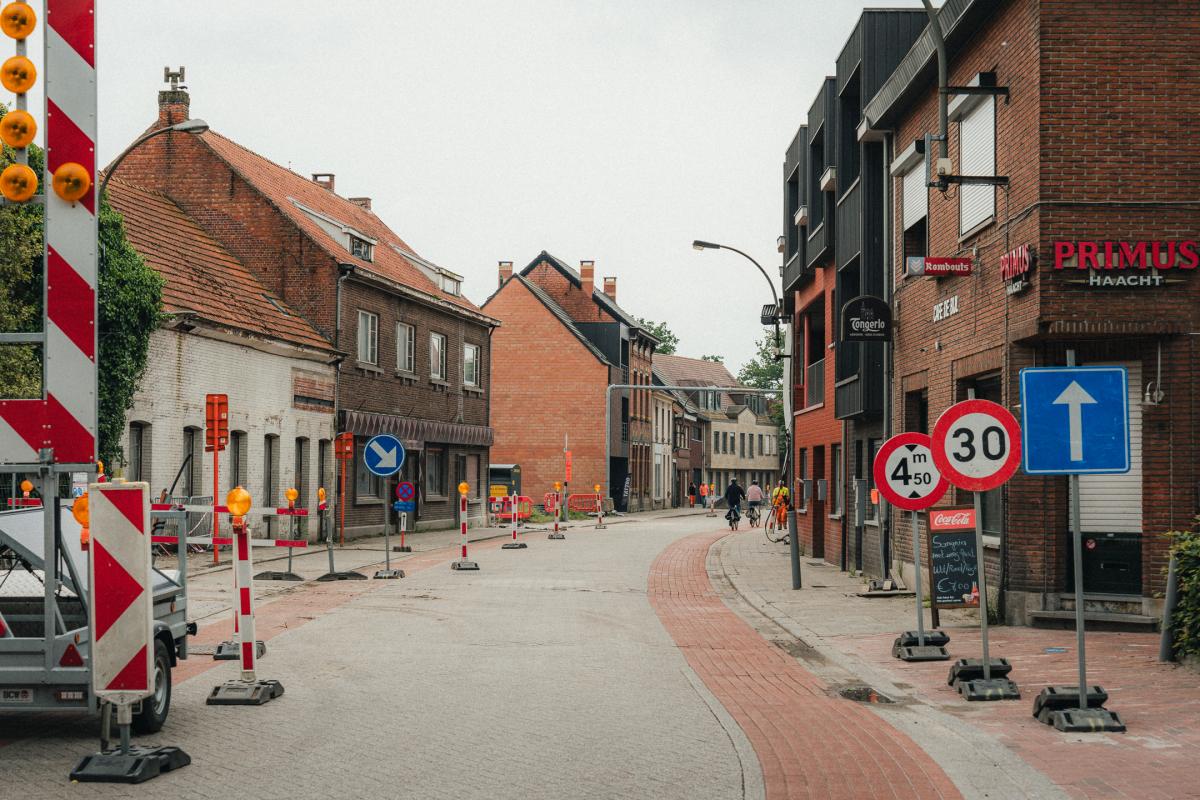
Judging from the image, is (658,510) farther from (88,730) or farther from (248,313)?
(88,730)

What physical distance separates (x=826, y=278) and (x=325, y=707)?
19157 mm

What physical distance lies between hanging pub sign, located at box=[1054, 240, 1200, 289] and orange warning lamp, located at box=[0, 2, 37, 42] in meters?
10.3

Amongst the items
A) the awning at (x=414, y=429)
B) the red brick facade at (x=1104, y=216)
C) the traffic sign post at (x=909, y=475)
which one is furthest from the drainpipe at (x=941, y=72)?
the awning at (x=414, y=429)

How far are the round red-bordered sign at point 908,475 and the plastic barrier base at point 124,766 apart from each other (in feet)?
24.9

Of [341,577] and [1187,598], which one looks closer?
[1187,598]

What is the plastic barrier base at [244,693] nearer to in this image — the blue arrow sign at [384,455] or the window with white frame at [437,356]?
the blue arrow sign at [384,455]

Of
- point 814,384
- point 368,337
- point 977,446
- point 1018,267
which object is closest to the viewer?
point 977,446

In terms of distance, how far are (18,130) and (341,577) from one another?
14.7 metres

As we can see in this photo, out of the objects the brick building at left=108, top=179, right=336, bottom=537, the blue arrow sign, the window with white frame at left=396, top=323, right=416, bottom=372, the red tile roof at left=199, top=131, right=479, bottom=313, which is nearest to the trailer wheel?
the blue arrow sign

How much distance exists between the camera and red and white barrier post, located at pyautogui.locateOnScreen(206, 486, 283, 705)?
9.15 metres

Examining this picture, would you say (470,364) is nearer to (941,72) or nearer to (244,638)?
(941,72)

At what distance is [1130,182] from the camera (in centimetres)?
1386

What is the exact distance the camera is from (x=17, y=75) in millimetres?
6695

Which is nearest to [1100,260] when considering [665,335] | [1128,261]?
[1128,261]
